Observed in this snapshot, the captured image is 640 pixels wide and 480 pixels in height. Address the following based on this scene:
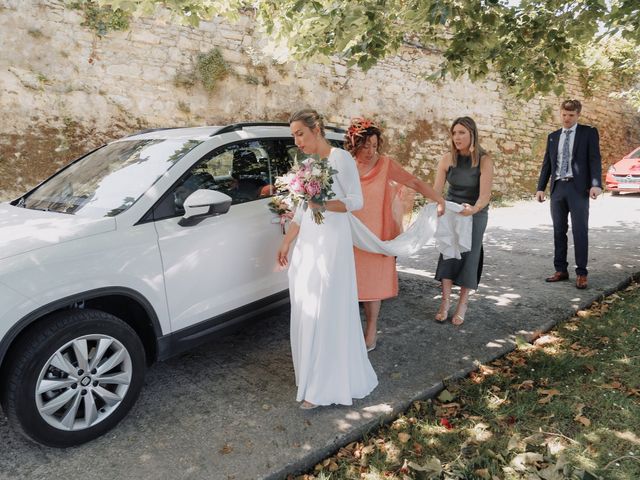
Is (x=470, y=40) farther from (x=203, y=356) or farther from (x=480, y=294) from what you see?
(x=203, y=356)

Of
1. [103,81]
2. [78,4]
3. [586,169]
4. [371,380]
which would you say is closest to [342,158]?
[371,380]

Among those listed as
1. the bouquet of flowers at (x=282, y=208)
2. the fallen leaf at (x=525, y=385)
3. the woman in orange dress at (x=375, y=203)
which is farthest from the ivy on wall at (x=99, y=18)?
the fallen leaf at (x=525, y=385)

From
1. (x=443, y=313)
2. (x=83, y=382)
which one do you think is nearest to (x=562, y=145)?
(x=443, y=313)

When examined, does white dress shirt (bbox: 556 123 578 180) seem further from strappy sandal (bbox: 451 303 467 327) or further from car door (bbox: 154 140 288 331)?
car door (bbox: 154 140 288 331)

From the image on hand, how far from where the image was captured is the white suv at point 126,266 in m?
2.54

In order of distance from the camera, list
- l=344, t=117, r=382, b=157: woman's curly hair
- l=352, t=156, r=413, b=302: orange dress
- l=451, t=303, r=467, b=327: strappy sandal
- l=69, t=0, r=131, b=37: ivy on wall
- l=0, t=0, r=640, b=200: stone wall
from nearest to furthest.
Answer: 1. l=344, t=117, r=382, b=157: woman's curly hair
2. l=352, t=156, r=413, b=302: orange dress
3. l=451, t=303, r=467, b=327: strappy sandal
4. l=0, t=0, r=640, b=200: stone wall
5. l=69, t=0, r=131, b=37: ivy on wall

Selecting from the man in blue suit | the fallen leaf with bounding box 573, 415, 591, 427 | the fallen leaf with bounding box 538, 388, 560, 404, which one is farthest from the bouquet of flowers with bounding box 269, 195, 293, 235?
the man in blue suit

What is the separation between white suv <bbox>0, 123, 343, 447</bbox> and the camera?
254 cm

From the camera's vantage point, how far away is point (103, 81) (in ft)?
28.3

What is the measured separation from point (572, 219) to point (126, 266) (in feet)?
16.2

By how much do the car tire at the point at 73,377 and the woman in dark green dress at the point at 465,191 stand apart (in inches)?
115

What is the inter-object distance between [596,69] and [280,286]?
53.0ft

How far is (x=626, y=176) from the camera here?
13883 millimetres

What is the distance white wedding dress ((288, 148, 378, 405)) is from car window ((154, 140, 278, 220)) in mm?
794
